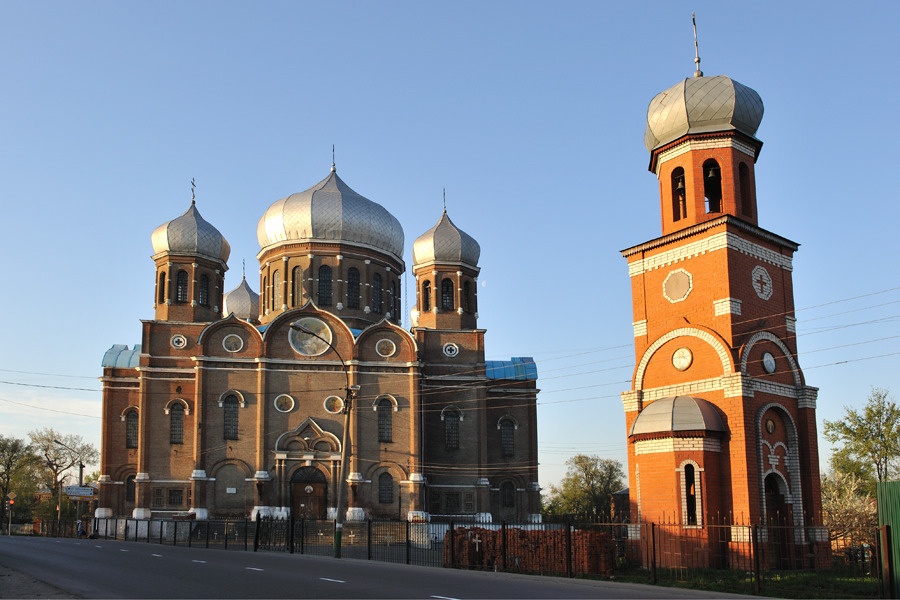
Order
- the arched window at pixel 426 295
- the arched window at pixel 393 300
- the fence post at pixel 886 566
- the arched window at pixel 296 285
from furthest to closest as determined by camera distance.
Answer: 1. the arched window at pixel 393 300
2. the arched window at pixel 426 295
3. the arched window at pixel 296 285
4. the fence post at pixel 886 566

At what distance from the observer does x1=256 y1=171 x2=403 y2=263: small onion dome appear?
4738cm

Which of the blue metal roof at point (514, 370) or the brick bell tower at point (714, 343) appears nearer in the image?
the brick bell tower at point (714, 343)

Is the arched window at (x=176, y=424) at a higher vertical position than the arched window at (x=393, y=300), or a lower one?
lower

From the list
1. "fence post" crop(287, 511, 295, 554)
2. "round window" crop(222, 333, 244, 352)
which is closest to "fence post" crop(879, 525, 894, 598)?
"fence post" crop(287, 511, 295, 554)

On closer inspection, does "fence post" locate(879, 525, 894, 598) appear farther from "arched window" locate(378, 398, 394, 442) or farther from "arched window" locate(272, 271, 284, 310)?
"arched window" locate(272, 271, 284, 310)

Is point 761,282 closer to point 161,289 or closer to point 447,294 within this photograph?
point 447,294

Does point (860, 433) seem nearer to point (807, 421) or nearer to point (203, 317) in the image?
point (807, 421)

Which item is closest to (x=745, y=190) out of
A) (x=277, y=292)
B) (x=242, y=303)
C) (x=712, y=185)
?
(x=712, y=185)

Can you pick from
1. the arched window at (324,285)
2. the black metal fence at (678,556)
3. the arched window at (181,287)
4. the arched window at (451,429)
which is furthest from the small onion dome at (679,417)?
the arched window at (181,287)

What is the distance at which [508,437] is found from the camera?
4681 centimetres

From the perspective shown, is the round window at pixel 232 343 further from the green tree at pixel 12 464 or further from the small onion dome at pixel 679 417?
the green tree at pixel 12 464

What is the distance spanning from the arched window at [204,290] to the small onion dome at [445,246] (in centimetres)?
1111

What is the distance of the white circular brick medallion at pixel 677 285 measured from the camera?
25141mm

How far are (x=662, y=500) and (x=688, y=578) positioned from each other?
4.14 meters
